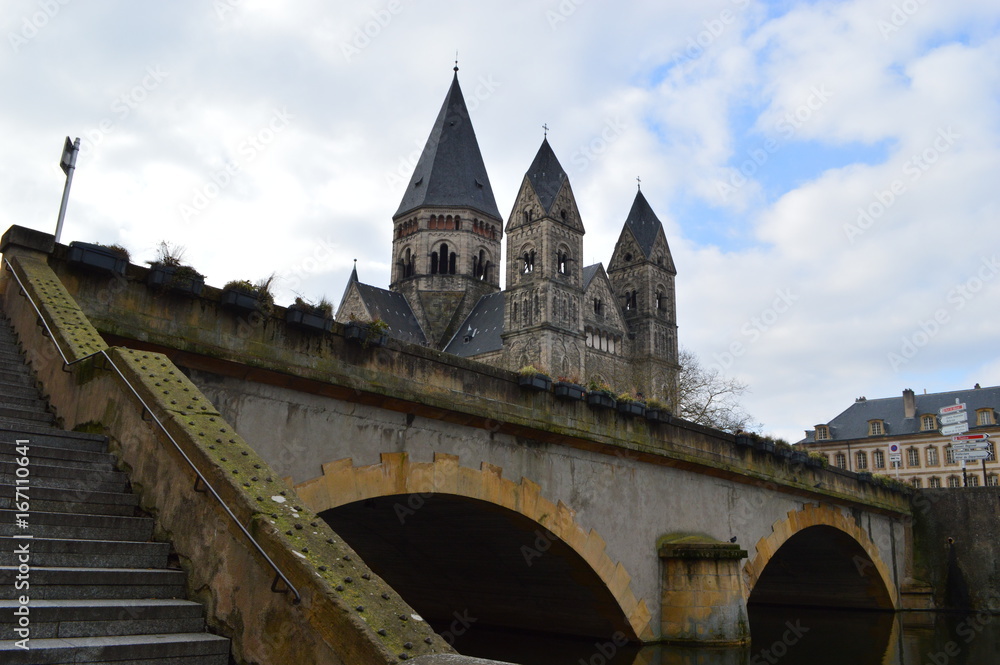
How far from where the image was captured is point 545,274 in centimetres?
7369

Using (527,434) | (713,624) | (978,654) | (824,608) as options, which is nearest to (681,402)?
(824,608)

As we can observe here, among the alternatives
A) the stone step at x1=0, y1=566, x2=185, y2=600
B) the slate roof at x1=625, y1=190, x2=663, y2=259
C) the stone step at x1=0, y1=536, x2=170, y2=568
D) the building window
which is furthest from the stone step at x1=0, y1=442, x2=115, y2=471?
the slate roof at x1=625, y1=190, x2=663, y2=259

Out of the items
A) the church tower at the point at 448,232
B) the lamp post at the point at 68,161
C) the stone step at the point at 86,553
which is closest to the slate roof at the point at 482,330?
the church tower at the point at 448,232

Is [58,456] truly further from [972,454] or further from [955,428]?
[955,428]

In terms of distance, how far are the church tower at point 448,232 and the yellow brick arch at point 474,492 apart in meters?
67.6

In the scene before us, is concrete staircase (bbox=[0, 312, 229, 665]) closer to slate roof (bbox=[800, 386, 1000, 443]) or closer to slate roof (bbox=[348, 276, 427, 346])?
slate roof (bbox=[348, 276, 427, 346])

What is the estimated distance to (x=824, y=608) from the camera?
107ft

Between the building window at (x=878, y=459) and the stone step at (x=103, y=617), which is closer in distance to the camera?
the stone step at (x=103, y=617)

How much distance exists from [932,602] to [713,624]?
A: 19218 millimetres

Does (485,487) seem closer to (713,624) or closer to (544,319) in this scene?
(713,624)

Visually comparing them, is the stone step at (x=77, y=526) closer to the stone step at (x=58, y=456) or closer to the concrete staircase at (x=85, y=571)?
the concrete staircase at (x=85, y=571)

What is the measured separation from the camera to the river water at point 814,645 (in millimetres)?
15898

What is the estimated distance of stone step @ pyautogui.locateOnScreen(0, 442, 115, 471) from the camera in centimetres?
642

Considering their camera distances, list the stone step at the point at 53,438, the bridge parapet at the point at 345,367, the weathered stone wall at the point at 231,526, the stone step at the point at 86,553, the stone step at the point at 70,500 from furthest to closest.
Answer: the bridge parapet at the point at 345,367 < the stone step at the point at 53,438 < the stone step at the point at 70,500 < the stone step at the point at 86,553 < the weathered stone wall at the point at 231,526
